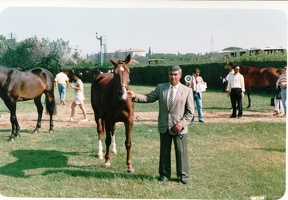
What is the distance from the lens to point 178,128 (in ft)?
19.6

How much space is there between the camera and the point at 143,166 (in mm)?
7020

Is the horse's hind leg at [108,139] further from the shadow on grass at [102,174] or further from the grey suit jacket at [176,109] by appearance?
the grey suit jacket at [176,109]

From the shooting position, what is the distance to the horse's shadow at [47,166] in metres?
6.61

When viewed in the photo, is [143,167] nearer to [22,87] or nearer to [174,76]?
[174,76]

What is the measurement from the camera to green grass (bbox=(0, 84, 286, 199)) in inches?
236

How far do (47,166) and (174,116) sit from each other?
108 inches

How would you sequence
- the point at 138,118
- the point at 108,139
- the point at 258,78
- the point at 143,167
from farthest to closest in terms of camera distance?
the point at 258,78 → the point at 138,118 → the point at 108,139 → the point at 143,167

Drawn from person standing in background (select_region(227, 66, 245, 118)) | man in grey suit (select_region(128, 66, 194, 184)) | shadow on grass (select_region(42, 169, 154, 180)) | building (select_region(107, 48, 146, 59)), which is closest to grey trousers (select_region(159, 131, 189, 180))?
man in grey suit (select_region(128, 66, 194, 184))

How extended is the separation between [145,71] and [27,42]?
3.48 m

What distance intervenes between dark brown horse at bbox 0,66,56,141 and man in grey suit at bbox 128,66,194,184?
4.62 metres

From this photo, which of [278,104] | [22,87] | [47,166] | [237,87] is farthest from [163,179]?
[278,104]

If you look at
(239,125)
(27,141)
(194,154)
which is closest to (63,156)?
(27,141)

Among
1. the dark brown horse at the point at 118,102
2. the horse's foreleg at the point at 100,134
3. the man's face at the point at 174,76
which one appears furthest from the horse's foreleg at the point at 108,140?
the man's face at the point at 174,76

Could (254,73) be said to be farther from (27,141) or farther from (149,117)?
(27,141)
